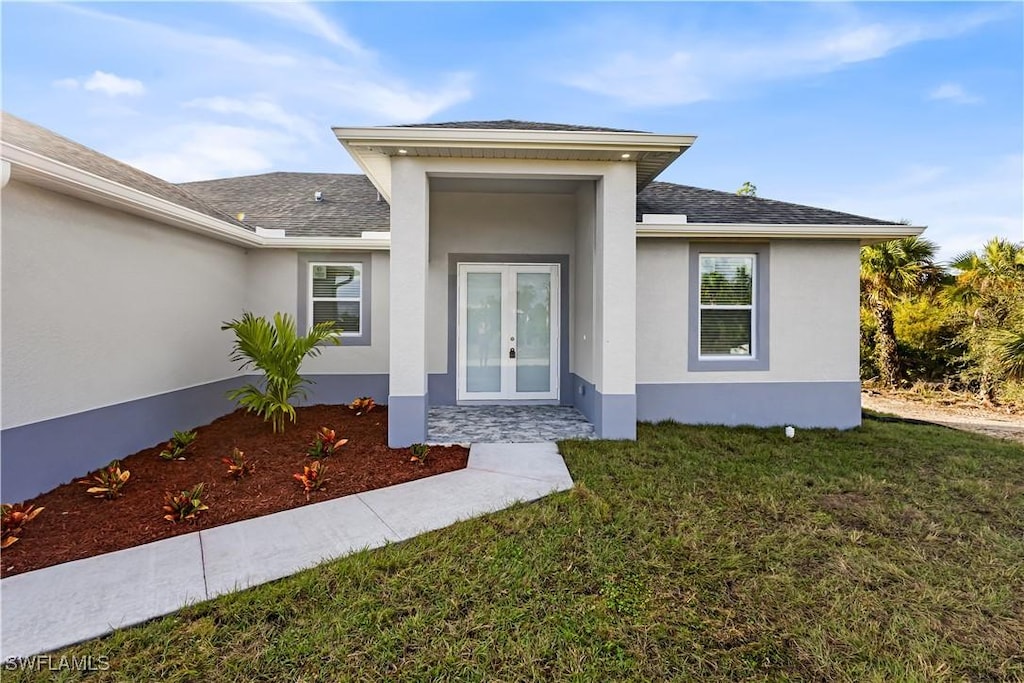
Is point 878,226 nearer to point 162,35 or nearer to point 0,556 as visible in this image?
point 0,556

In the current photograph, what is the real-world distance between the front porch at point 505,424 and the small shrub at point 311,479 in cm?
181

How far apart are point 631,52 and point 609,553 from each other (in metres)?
11.8

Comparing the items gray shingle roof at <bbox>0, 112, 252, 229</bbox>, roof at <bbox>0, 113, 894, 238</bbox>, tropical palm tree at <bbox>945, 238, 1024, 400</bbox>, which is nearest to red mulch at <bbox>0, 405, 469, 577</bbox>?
gray shingle roof at <bbox>0, 112, 252, 229</bbox>

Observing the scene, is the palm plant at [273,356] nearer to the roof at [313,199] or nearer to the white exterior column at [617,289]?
the roof at [313,199]

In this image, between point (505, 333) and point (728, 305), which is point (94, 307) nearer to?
point (505, 333)

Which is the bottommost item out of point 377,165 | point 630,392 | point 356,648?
point 356,648

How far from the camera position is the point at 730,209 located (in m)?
8.88

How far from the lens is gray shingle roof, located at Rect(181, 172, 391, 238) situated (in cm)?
943

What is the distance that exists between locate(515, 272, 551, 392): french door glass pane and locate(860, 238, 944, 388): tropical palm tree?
361 inches

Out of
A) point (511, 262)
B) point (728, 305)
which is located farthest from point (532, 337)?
point (728, 305)

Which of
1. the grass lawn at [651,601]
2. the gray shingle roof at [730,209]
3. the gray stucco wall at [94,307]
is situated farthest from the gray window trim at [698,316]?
the gray stucco wall at [94,307]

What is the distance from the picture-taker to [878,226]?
789cm

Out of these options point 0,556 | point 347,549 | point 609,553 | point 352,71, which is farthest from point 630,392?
point 352,71

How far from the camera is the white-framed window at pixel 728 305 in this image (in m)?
8.30
